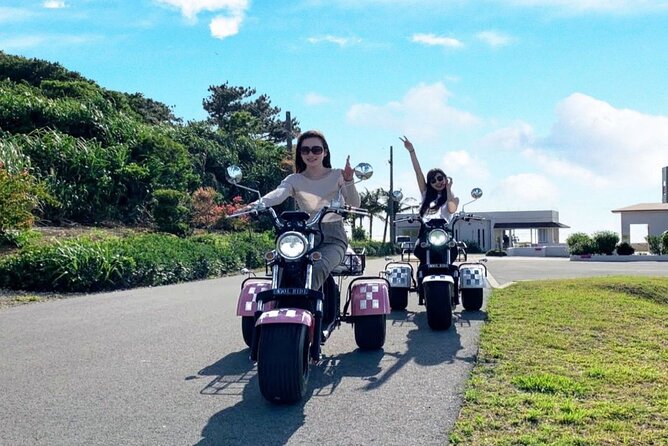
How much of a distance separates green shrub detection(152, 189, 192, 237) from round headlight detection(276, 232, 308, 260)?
17.8 metres

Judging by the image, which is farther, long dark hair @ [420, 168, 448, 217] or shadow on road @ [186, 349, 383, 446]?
long dark hair @ [420, 168, 448, 217]

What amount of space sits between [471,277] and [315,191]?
3558 millimetres

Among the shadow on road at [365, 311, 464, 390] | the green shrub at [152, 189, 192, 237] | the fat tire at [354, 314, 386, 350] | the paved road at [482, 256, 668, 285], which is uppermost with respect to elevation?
the green shrub at [152, 189, 192, 237]

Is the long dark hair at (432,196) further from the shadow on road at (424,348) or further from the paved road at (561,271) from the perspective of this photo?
the paved road at (561,271)

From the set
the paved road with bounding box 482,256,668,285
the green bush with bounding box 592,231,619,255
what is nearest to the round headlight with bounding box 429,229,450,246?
the paved road with bounding box 482,256,668,285

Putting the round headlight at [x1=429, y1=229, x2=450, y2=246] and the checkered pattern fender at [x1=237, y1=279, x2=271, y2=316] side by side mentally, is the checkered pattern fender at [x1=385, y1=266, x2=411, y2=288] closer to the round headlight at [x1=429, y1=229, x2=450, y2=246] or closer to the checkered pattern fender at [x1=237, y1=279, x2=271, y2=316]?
the round headlight at [x1=429, y1=229, x2=450, y2=246]

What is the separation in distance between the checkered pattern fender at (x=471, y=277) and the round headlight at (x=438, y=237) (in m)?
1.10

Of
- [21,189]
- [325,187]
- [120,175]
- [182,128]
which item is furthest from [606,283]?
[182,128]

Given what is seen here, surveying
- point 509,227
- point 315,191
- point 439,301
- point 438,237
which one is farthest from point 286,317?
point 509,227

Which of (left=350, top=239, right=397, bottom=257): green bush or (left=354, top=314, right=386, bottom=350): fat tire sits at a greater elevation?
(left=350, top=239, right=397, bottom=257): green bush

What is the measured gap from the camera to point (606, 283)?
11.6 meters

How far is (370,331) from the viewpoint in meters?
6.09

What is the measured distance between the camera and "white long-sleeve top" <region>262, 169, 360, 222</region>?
218 inches

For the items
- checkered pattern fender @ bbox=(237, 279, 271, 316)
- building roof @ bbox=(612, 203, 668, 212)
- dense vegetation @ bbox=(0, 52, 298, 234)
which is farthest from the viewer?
building roof @ bbox=(612, 203, 668, 212)
